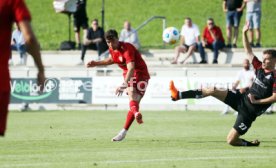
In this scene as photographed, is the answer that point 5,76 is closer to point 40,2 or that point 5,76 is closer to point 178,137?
point 178,137

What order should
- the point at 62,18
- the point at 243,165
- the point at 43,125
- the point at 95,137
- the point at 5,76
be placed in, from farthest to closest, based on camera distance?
1. the point at 62,18
2. the point at 43,125
3. the point at 95,137
4. the point at 243,165
5. the point at 5,76

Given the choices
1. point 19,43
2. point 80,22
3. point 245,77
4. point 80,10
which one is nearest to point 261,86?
point 245,77

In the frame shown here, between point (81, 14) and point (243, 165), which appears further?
point (81, 14)

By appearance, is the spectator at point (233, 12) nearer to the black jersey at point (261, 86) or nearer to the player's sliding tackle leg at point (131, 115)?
the player's sliding tackle leg at point (131, 115)

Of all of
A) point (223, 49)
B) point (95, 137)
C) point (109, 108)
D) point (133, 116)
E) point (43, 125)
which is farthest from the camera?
point (223, 49)

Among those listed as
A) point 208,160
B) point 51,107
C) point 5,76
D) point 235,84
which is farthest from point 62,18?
point 5,76

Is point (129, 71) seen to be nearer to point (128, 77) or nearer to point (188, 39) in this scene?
point (128, 77)

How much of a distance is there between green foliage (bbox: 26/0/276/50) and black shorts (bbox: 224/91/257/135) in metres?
Result: 23.9

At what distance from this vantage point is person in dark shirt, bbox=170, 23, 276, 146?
1396 centimetres

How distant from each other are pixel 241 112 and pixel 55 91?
16.2 meters

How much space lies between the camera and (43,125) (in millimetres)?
21047

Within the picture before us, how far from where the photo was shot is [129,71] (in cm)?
1559

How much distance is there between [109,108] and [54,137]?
1288 centimetres

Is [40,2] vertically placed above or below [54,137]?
above
